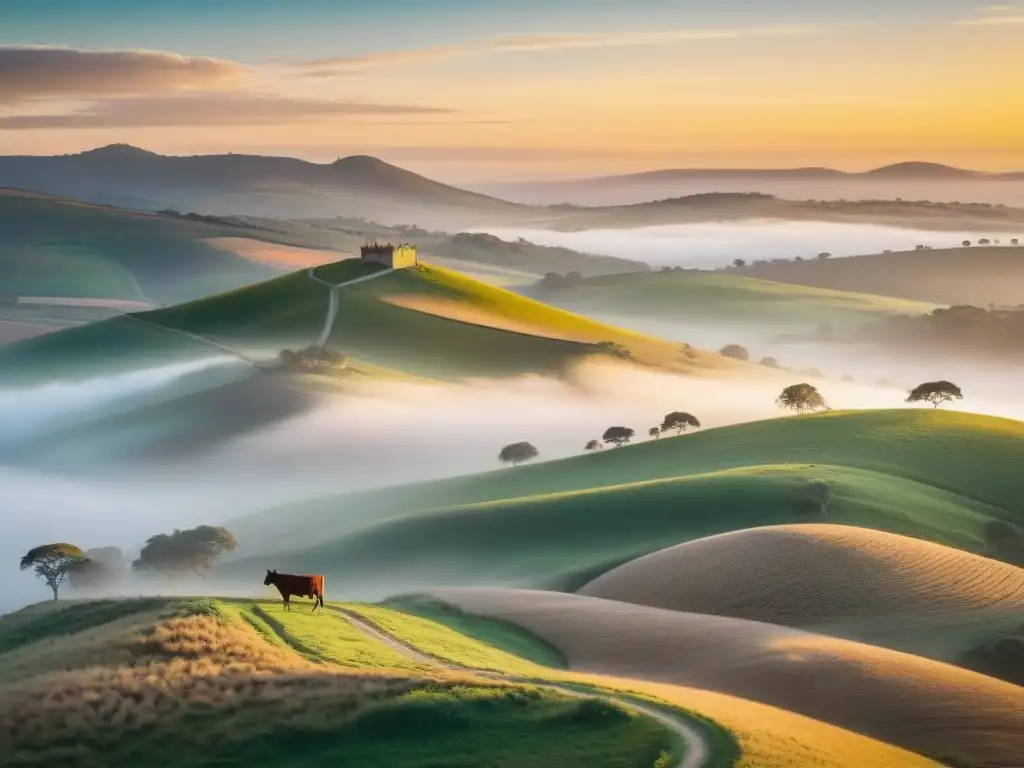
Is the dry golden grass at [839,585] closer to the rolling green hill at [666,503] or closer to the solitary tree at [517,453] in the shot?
the rolling green hill at [666,503]

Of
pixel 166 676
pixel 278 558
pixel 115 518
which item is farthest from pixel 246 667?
pixel 115 518

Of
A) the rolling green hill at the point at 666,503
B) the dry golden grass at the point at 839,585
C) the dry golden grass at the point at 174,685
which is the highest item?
the rolling green hill at the point at 666,503

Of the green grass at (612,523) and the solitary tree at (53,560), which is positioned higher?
the green grass at (612,523)

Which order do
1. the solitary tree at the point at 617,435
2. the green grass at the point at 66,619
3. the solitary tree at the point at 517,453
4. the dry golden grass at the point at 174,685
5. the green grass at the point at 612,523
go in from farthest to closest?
the solitary tree at the point at 517,453 < the solitary tree at the point at 617,435 < the green grass at the point at 612,523 < the green grass at the point at 66,619 < the dry golden grass at the point at 174,685

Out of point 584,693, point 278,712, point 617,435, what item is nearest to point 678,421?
point 617,435

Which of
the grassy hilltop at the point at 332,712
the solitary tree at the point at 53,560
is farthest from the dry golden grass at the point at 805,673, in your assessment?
the solitary tree at the point at 53,560

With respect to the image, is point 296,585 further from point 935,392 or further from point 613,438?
point 613,438

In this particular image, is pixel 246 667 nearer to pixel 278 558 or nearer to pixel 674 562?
pixel 674 562
